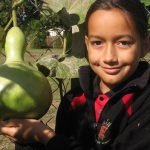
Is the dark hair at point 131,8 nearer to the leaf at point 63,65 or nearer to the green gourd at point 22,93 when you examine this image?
the leaf at point 63,65

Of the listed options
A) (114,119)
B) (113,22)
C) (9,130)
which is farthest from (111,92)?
(9,130)

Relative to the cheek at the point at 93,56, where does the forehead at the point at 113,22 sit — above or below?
above

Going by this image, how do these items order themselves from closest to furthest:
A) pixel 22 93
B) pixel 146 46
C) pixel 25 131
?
pixel 22 93 < pixel 25 131 < pixel 146 46

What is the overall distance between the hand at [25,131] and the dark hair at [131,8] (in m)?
0.32

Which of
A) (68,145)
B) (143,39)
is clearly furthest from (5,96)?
(143,39)

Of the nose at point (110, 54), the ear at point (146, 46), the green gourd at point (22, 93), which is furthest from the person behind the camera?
the ear at point (146, 46)

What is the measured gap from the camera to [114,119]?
1.22 metres

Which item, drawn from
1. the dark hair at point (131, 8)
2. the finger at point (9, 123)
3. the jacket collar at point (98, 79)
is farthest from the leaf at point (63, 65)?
the finger at point (9, 123)

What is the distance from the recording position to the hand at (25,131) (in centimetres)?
106

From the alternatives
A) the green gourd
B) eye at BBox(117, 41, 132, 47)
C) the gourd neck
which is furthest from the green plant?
eye at BBox(117, 41, 132, 47)

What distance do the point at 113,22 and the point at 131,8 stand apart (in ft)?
0.26

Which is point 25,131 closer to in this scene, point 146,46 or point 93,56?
point 93,56

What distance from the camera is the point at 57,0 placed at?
127 cm

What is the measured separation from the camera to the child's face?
114 cm
